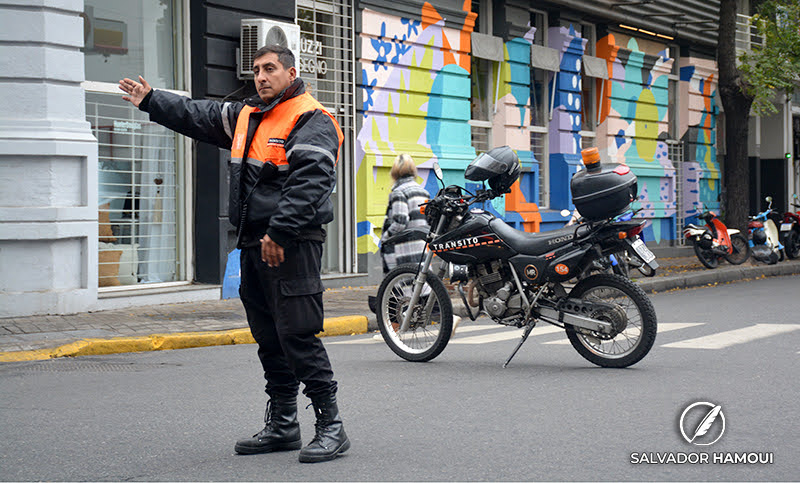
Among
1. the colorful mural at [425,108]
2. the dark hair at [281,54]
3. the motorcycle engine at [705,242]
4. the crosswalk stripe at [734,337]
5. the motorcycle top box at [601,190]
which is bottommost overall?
the crosswalk stripe at [734,337]

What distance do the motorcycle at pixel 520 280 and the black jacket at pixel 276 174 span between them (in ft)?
10.1

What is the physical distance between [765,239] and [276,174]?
55.2 feet

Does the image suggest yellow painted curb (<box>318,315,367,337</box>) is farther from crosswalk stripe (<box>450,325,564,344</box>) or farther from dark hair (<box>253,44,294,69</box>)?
dark hair (<box>253,44,294,69</box>)

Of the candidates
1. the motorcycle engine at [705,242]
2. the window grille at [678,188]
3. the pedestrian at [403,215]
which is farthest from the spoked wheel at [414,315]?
the window grille at [678,188]

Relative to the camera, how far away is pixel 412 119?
632 inches

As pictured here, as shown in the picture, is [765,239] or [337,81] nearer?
[337,81]

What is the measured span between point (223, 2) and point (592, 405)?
849 centimetres

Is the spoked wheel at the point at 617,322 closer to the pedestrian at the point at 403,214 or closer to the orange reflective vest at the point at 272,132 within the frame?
the pedestrian at the point at 403,214

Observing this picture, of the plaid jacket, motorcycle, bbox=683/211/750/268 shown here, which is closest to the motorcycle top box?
the plaid jacket

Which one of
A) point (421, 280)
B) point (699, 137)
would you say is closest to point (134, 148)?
point (421, 280)

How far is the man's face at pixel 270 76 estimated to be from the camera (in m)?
4.94

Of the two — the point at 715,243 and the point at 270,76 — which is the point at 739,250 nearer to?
the point at 715,243

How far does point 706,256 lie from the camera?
735 inches

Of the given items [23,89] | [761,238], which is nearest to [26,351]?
[23,89]
